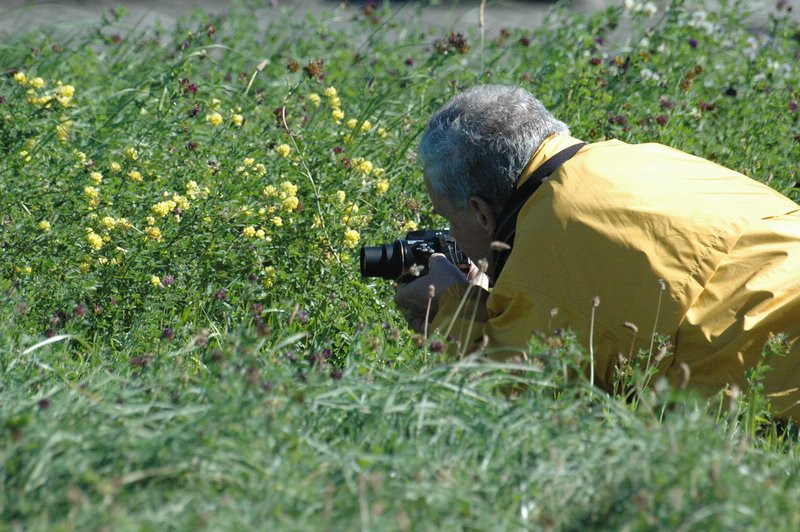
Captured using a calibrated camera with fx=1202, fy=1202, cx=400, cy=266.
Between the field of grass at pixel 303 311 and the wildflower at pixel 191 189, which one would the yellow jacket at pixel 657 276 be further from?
the wildflower at pixel 191 189

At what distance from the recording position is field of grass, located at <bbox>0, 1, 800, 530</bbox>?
2076mm

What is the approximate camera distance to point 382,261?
3.53m

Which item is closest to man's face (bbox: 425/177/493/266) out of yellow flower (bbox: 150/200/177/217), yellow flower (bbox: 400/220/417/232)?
yellow flower (bbox: 400/220/417/232)

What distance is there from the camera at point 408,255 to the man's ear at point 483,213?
0.21 metres

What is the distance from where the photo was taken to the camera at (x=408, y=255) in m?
3.53

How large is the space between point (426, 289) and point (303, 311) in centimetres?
58

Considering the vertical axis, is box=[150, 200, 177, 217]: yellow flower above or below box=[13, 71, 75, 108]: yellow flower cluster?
below

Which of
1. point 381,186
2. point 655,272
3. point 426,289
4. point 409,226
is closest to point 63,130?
point 381,186

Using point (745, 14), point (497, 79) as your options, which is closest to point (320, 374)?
point (497, 79)

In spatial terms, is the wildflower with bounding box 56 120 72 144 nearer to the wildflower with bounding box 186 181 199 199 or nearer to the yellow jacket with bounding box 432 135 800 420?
the wildflower with bounding box 186 181 199 199

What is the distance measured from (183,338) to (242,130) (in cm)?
143

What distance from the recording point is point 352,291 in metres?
3.97

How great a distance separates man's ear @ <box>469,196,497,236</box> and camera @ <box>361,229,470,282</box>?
206 mm

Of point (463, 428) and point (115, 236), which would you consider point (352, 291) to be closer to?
point (115, 236)
